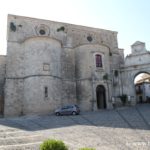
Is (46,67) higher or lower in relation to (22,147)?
higher

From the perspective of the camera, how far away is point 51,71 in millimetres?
29031

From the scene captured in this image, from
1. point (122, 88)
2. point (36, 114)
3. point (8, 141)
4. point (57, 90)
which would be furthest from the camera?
point (122, 88)

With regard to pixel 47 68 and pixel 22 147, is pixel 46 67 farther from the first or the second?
pixel 22 147

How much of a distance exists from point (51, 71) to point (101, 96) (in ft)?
25.5

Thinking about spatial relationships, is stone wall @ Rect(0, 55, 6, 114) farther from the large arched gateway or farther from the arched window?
the large arched gateway

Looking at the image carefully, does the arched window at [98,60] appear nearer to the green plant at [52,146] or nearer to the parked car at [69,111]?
the parked car at [69,111]

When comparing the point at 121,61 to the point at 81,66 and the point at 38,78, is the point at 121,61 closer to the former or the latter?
the point at 81,66

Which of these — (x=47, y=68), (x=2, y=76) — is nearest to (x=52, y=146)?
(x=47, y=68)

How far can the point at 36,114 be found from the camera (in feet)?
86.9

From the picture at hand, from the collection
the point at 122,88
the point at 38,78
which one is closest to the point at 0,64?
the point at 38,78

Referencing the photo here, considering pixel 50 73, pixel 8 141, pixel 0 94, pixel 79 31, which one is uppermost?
pixel 79 31

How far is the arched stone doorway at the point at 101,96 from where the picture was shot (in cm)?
3134

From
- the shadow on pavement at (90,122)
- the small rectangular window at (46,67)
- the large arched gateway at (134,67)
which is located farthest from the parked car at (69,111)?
the large arched gateway at (134,67)

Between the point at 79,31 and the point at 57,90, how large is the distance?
11.3m
